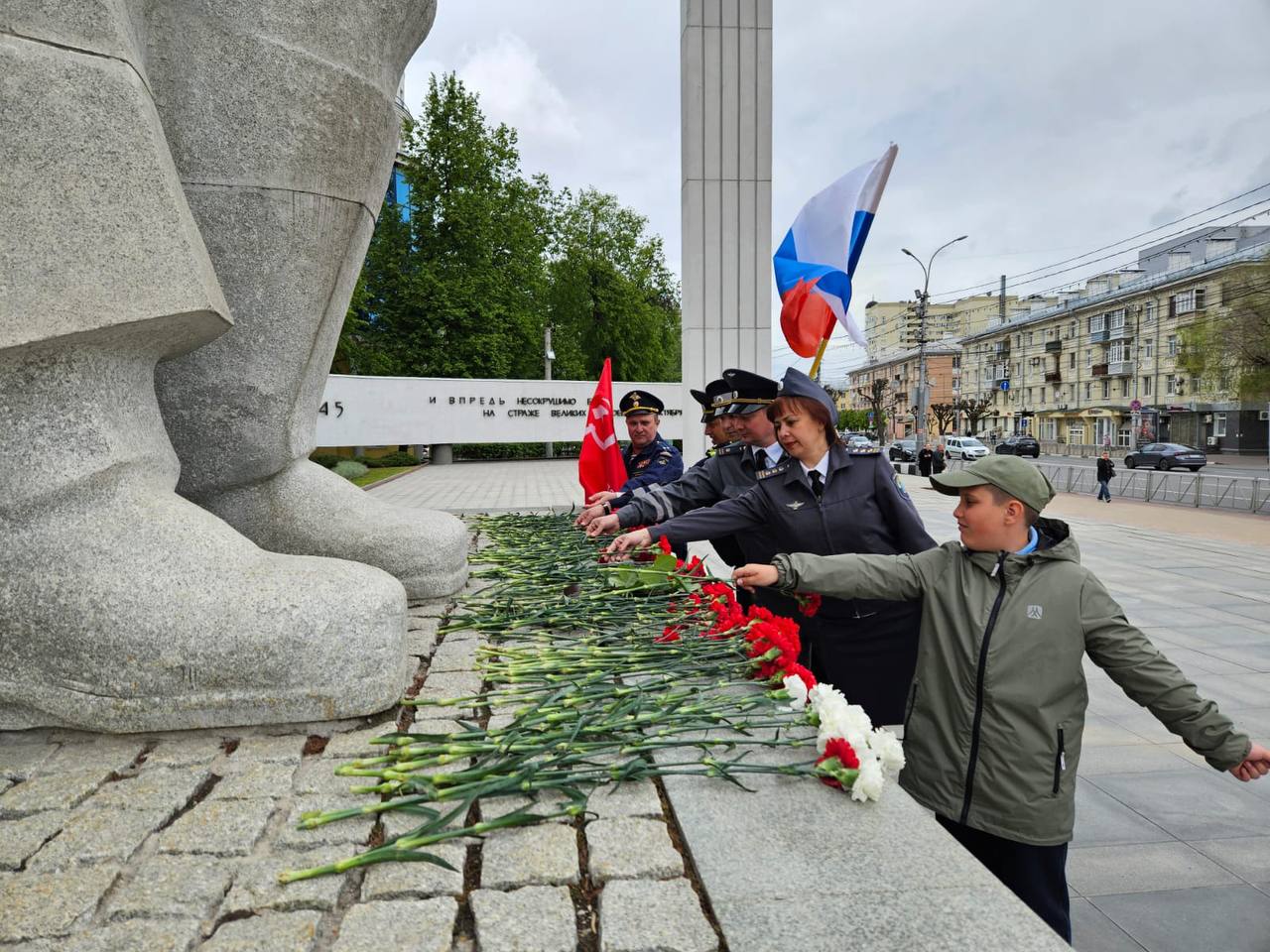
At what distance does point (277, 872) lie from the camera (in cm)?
174

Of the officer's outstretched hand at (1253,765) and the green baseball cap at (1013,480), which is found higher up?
the green baseball cap at (1013,480)

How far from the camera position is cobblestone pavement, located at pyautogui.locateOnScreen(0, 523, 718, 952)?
5.03 ft

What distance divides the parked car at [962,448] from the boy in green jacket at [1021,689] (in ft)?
106

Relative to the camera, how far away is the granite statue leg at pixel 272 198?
127 inches

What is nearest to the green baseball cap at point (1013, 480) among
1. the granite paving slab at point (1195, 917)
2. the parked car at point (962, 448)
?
the granite paving slab at point (1195, 917)

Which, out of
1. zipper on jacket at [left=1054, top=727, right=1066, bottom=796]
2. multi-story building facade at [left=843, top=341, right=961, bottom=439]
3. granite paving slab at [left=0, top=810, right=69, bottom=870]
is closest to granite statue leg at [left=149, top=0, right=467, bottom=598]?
granite paving slab at [left=0, top=810, right=69, bottom=870]

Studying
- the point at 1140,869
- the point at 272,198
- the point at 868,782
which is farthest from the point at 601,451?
the point at 868,782

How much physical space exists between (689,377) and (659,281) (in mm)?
26177

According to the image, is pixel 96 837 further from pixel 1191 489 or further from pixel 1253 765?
pixel 1191 489

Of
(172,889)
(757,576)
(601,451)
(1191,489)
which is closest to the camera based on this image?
(172,889)

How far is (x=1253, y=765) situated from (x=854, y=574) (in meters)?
1.05

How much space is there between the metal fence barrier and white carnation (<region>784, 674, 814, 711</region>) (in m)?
14.1

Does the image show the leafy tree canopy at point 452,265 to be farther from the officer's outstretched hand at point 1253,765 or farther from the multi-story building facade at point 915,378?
the multi-story building facade at point 915,378

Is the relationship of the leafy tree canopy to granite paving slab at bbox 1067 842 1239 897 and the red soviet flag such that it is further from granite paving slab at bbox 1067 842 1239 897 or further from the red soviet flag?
granite paving slab at bbox 1067 842 1239 897
